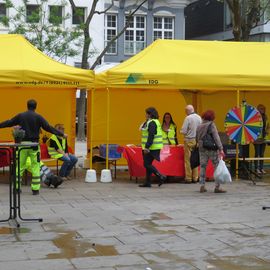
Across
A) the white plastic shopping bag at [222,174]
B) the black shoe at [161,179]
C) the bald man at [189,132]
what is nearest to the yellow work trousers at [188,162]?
the bald man at [189,132]


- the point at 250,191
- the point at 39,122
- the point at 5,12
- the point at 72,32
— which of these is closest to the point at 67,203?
the point at 39,122

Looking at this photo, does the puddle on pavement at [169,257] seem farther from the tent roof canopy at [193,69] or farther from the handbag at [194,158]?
the tent roof canopy at [193,69]

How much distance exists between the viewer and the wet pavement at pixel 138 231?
6520mm

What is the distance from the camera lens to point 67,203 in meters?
10.4

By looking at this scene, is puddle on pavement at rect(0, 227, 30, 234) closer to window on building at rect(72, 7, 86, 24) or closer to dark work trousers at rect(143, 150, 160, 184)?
dark work trousers at rect(143, 150, 160, 184)

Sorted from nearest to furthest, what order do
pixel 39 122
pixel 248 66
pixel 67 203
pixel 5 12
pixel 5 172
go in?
1. pixel 67 203
2. pixel 39 122
3. pixel 248 66
4. pixel 5 172
5. pixel 5 12

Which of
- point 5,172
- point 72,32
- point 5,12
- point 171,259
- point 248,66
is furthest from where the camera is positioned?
point 5,12

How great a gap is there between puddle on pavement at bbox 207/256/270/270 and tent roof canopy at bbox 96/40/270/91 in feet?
22.4

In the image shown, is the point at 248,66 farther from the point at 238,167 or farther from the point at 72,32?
the point at 72,32

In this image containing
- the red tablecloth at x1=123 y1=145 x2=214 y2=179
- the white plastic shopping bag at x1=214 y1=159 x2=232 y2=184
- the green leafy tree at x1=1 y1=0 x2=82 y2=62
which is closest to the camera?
the white plastic shopping bag at x1=214 y1=159 x2=232 y2=184

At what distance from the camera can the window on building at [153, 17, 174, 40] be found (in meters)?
41.2

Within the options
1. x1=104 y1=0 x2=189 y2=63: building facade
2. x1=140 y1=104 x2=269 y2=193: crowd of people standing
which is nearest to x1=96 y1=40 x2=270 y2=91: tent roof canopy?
x1=140 y1=104 x2=269 y2=193: crowd of people standing

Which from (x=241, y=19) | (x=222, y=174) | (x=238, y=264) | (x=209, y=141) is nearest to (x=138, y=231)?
(x=238, y=264)

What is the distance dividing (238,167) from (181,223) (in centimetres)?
613
